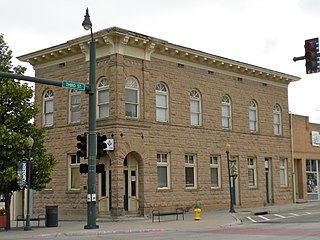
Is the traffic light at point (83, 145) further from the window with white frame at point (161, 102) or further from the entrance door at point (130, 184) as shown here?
the window with white frame at point (161, 102)

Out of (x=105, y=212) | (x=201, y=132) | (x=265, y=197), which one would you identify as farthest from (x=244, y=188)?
(x=105, y=212)

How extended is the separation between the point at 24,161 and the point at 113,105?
21.1 feet

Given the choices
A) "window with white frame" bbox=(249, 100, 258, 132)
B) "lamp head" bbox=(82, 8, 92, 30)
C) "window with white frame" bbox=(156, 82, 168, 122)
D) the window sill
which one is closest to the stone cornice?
"window with white frame" bbox=(156, 82, 168, 122)

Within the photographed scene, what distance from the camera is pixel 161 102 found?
97.3ft

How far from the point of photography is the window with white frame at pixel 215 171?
32.4 meters

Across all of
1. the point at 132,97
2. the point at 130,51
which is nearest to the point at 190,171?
the point at 132,97

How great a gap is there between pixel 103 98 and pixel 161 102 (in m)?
3.48

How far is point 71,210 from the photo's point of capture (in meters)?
28.6

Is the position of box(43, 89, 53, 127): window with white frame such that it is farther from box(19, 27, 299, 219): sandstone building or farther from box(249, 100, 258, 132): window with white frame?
box(249, 100, 258, 132): window with white frame

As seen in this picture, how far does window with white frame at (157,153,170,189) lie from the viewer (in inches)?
1143

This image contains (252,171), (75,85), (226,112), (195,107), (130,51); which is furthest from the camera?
(252,171)

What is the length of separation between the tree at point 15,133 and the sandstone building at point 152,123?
463cm

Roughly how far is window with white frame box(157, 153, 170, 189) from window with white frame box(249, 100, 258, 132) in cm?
872

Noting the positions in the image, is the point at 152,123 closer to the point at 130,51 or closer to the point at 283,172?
the point at 130,51
